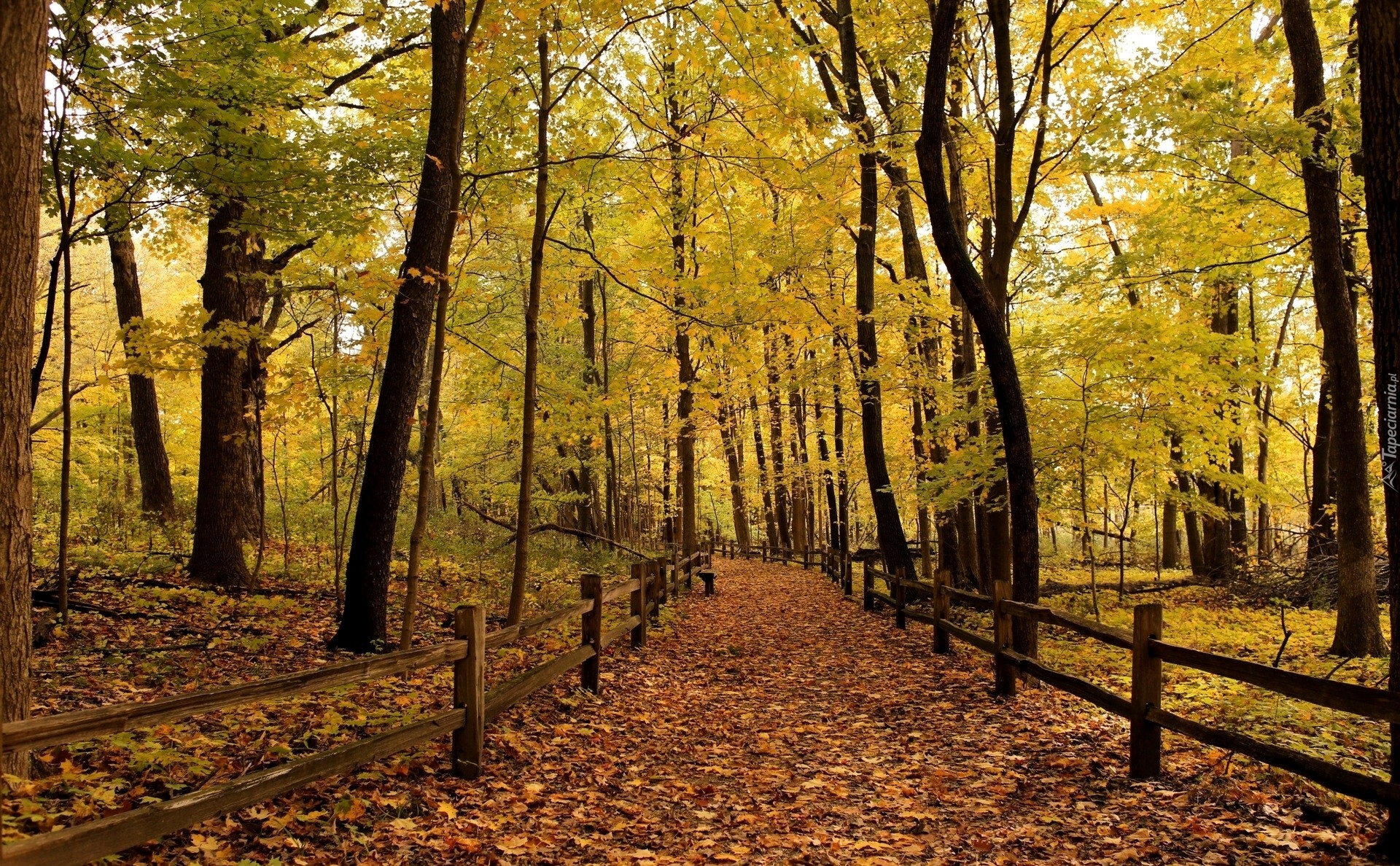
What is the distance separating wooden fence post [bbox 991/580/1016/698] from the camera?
8000 mm

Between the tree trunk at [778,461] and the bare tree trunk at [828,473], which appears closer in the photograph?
the bare tree trunk at [828,473]

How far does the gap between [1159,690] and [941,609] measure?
195 inches

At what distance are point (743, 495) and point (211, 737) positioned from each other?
1400 inches

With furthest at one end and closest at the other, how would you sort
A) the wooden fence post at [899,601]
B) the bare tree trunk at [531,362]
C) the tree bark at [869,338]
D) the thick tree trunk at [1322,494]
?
the tree bark at [869,338] < the thick tree trunk at [1322,494] < the wooden fence post at [899,601] < the bare tree trunk at [531,362]

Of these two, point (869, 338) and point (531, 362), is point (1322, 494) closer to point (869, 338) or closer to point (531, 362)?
point (869, 338)

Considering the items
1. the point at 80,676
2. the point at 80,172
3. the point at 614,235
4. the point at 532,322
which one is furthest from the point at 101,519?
the point at 614,235

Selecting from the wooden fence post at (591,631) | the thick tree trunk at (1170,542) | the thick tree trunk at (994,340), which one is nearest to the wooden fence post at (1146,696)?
the thick tree trunk at (994,340)

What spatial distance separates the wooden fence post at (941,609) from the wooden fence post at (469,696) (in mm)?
6709

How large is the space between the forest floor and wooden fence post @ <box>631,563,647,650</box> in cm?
177

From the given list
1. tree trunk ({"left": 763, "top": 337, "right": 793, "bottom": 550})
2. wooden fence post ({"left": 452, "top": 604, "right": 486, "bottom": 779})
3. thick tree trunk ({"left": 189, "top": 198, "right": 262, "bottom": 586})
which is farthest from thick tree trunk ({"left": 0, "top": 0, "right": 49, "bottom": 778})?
tree trunk ({"left": 763, "top": 337, "right": 793, "bottom": 550})

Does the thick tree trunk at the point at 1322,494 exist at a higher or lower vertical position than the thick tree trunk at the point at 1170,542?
higher

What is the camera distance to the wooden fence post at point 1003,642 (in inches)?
315

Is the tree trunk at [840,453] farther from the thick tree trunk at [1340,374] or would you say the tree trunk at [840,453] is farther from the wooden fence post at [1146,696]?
the wooden fence post at [1146,696]

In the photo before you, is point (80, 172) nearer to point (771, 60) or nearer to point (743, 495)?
point (771, 60)
